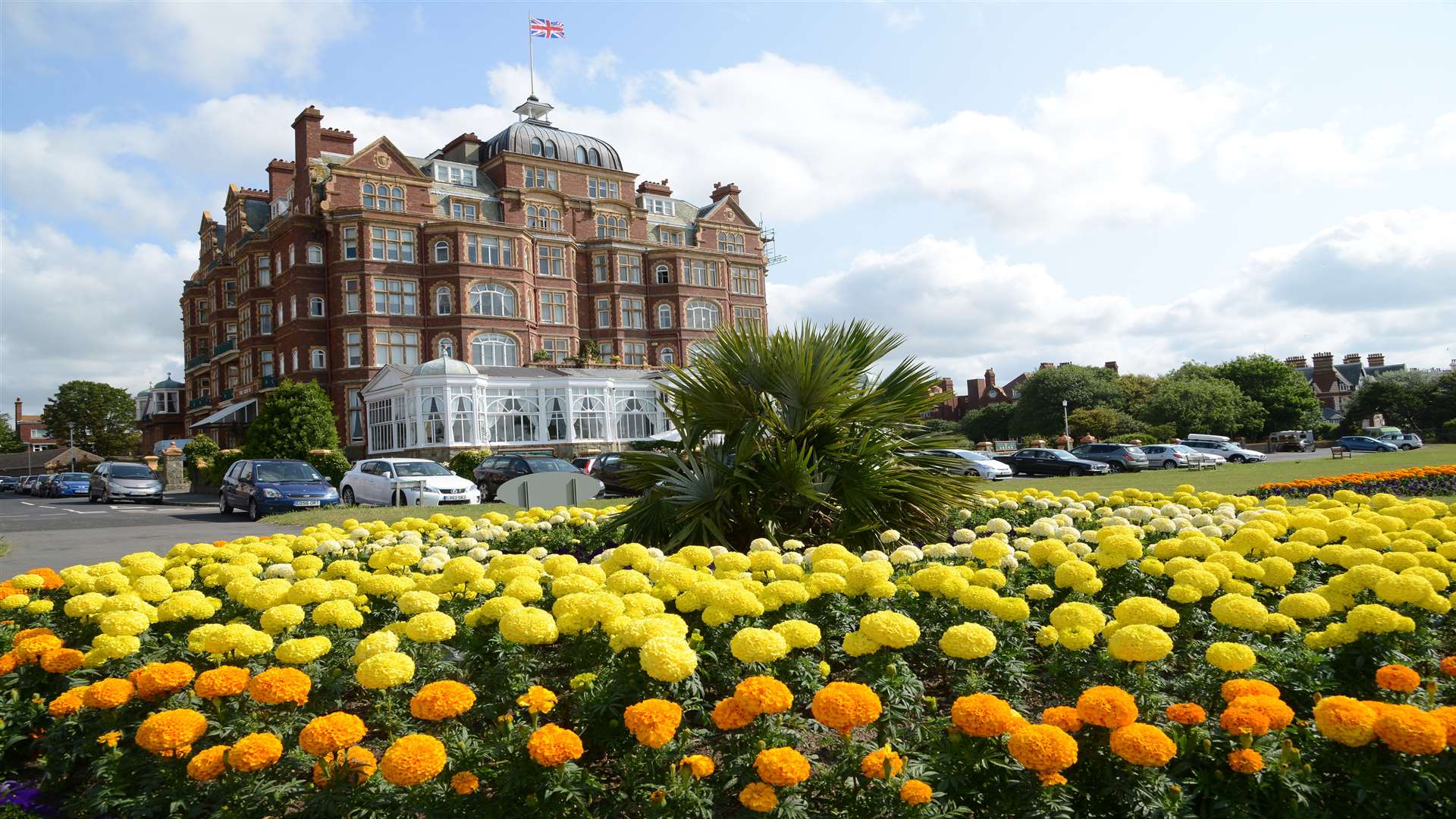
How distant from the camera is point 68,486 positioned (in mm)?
42031

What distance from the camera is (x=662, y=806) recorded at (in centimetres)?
292

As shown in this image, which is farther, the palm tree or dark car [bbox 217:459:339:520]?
dark car [bbox 217:459:339:520]

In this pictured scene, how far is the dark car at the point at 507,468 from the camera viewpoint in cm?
2534

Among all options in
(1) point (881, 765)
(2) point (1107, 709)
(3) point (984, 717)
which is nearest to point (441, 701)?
(1) point (881, 765)

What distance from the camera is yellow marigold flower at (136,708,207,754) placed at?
322cm

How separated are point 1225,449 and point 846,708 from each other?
49.3 meters

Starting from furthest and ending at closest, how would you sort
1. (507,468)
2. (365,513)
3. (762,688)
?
(507,468) → (365,513) → (762,688)

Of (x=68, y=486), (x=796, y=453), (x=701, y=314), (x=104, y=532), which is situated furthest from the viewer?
(x=701, y=314)

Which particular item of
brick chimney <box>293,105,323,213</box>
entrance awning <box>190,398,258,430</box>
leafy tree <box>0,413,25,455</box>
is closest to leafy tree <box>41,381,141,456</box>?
leafy tree <box>0,413,25,455</box>

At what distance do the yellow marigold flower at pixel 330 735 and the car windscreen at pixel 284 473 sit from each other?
2029cm

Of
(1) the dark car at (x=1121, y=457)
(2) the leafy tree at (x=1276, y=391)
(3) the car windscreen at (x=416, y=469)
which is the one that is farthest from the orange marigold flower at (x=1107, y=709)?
(2) the leafy tree at (x=1276, y=391)

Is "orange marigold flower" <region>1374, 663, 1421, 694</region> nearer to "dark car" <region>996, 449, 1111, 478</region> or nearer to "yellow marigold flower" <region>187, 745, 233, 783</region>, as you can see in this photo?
"yellow marigold flower" <region>187, 745, 233, 783</region>

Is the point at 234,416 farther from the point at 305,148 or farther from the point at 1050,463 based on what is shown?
the point at 1050,463

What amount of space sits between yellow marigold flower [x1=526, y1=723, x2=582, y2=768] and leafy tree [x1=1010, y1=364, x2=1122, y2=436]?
67.3 meters
